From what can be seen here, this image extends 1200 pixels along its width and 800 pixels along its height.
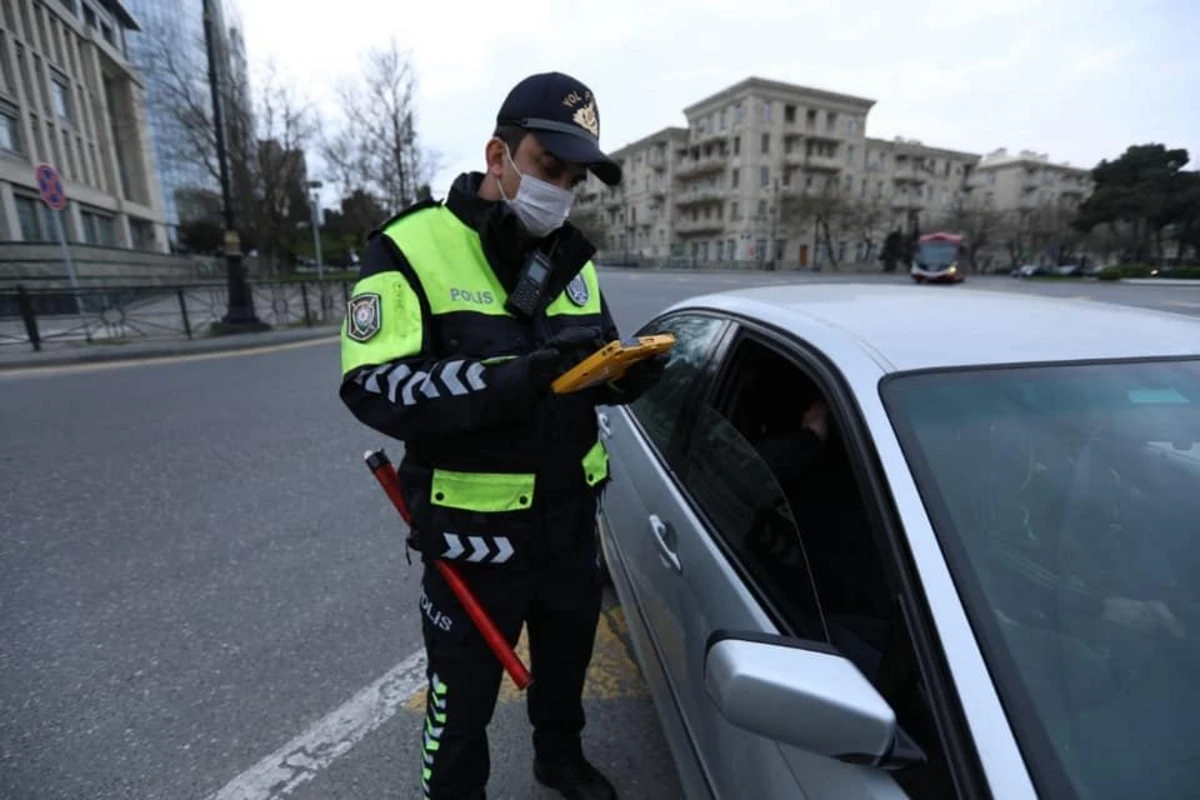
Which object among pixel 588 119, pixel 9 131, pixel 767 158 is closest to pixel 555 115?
pixel 588 119

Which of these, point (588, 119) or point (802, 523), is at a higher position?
point (588, 119)

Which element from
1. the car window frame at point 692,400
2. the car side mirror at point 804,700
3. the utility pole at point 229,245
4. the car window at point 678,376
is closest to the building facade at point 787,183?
the utility pole at point 229,245

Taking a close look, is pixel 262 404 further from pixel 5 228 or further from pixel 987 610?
pixel 5 228

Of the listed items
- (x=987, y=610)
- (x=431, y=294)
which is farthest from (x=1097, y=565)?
(x=431, y=294)

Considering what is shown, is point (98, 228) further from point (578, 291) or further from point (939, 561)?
point (939, 561)

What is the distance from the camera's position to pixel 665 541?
5.98 ft

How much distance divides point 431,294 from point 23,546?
12.0ft

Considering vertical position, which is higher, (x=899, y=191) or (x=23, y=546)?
(x=899, y=191)

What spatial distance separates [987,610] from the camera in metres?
0.97

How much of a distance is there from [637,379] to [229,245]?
13531 mm

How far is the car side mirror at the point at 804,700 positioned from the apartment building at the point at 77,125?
112 feet

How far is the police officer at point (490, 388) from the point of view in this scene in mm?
1314

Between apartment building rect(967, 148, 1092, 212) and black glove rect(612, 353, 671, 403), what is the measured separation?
9146cm

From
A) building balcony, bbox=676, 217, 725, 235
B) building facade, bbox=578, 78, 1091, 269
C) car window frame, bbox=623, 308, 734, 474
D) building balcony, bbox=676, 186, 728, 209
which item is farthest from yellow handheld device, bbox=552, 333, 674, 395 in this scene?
building balcony, bbox=676, 186, 728, 209
